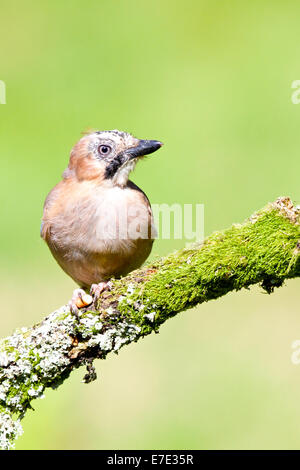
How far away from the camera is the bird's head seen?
6039 mm

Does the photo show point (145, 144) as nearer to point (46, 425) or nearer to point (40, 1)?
point (46, 425)

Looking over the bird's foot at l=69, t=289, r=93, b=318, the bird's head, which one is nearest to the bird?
the bird's head

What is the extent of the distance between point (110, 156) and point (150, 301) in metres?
1.76

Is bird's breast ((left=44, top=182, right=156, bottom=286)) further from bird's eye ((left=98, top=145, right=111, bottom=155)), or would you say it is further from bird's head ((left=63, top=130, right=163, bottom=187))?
bird's eye ((left=98, top=145, right=111, bottom=155))

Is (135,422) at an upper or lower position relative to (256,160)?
lower

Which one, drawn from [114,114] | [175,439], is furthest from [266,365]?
[114,114]

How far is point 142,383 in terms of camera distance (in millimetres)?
8320

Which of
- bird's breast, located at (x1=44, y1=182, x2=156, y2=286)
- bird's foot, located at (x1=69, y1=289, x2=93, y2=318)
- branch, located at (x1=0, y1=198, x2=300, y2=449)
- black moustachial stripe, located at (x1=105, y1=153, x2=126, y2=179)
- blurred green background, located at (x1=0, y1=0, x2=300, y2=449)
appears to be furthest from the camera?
blurred green background, located at (x1=0, y1=0, x2=300, y2=449)

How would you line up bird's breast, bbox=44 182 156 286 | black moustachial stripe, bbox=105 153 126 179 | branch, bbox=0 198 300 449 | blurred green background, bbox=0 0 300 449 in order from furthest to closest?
blurred green background, bbox=0 0 300 449 < black moustachial stripe, bbox=105 153 126 179 < bird's breast, bbox=44 182 156 286 < branch, bbox=0 198 300 449

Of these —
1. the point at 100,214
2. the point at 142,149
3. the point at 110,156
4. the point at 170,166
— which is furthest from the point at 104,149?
the point at 170,166

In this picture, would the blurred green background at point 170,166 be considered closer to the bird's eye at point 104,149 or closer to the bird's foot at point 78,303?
the bird's eye at point 104,149

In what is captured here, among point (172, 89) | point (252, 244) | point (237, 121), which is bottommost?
point (252, 244)

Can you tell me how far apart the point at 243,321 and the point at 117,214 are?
3.52 meters

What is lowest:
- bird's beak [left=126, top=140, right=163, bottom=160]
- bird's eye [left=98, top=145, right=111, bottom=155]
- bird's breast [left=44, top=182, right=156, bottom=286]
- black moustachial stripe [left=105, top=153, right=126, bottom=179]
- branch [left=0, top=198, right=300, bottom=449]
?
branch [left=0, top=198, right=300, bottom=449]
